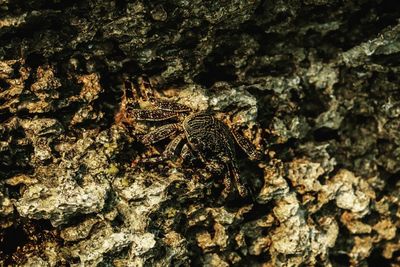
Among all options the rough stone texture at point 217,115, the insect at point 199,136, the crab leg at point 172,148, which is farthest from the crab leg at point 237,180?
the crab leg at point 172,148

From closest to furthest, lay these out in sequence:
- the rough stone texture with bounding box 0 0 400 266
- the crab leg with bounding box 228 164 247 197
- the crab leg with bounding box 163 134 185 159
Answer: the rough stone texture with bounding box 0 0 400 266
the crab leg with bounding box 163 134 185 159
the crab leg with bounding box 228 164 247 197

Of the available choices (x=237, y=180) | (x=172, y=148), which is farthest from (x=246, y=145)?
A: (x=172, y=148)

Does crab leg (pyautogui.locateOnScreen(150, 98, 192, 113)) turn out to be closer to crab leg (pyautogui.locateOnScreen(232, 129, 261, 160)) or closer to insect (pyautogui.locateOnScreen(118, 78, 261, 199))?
insect (pyautogui.locateOnScreen(118, 78, 261, 199))

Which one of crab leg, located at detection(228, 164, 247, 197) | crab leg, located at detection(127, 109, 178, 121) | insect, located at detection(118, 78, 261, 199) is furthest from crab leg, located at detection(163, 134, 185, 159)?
crab leg, located at detection(228, 164, 247, 197)

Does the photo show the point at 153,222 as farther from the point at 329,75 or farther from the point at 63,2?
the point at 329,75

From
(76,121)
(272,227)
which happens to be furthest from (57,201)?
(272,227)

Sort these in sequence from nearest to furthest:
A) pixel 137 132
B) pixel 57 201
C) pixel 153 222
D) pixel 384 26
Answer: pixel 57 201
pixel 153 222
pixel 137 132
pixel 384 26
